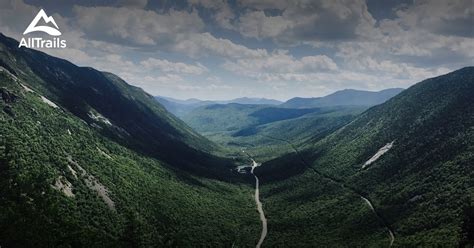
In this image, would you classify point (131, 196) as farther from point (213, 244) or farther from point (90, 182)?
point (213, 244)

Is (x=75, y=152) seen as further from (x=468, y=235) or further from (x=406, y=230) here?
(x=468, y=235)

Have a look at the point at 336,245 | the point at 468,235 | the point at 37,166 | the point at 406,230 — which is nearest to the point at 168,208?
the point at 37,166

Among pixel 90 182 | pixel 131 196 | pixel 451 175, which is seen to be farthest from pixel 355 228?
pixel 90 182

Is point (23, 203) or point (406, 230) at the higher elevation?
point (23, 203)

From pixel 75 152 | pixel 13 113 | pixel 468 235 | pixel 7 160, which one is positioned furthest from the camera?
pixel 75 152

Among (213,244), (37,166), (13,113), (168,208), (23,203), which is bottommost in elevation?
(213,244)

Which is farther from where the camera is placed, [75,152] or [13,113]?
[75,152]

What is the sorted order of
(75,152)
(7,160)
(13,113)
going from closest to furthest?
(7,160), (13,113), (75,152)

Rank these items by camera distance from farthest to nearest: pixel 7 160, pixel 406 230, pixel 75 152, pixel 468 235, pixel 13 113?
1. pixel 75 152
2. pixel 13 113
3. pixel 406 230
4. pixel 7 160
5. pixel 468 235

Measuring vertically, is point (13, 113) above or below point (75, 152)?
above
